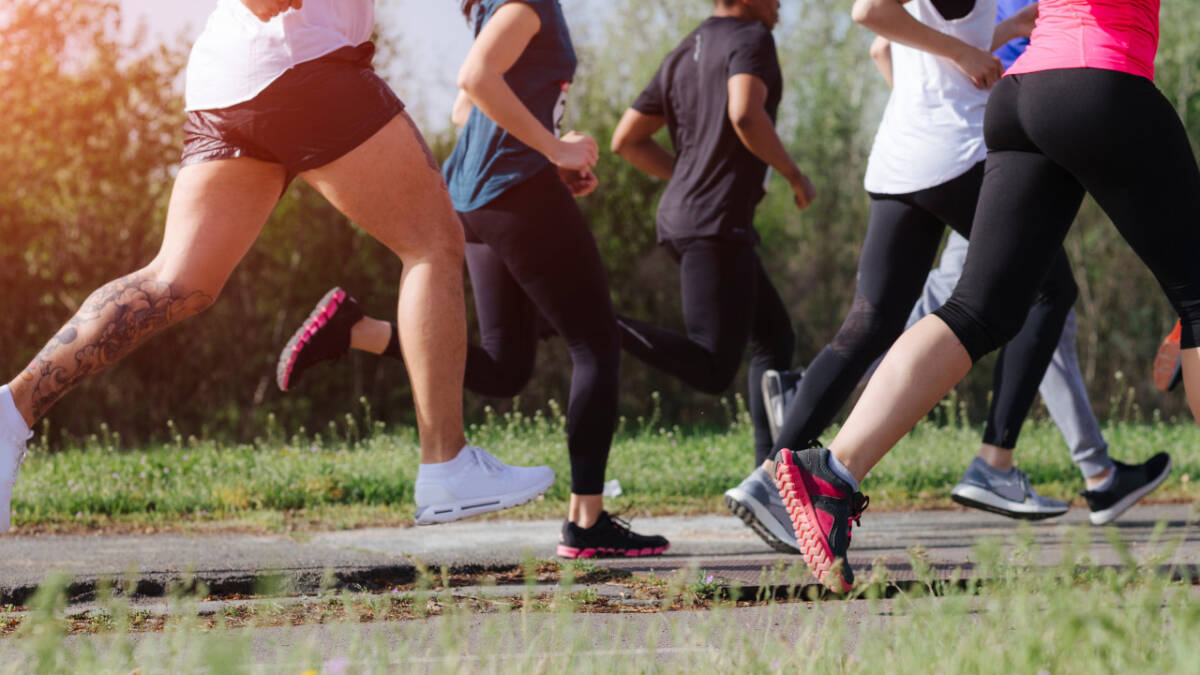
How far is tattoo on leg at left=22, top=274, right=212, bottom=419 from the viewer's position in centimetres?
336

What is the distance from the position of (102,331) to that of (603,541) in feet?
5.79

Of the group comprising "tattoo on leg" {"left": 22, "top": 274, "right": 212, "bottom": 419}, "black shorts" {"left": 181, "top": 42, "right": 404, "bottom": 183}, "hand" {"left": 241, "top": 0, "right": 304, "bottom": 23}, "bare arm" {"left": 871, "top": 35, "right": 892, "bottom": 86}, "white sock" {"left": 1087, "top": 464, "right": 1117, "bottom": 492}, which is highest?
"hand" {"left": 241, "top": 0, "right": 304, "bottom": 23}

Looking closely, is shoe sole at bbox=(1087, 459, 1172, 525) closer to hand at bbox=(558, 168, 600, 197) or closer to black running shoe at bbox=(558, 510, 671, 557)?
black running shoe at bbox=(558, 510, 671, 557)

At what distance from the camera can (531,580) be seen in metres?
2.23

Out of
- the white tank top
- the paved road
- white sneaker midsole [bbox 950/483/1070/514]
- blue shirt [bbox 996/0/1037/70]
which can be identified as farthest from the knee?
blue shirt [bbox 996/0/1037/70]

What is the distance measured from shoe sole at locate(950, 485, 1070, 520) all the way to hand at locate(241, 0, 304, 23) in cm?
297

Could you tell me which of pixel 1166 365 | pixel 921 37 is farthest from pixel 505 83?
pixel 1166 365

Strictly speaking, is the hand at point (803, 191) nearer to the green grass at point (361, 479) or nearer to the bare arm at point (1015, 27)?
the bare arm at point (1015, 27)

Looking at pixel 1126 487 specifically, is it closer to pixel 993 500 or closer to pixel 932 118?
pixel 993 500

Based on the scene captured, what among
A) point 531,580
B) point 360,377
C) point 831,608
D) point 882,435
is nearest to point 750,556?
point 831,608

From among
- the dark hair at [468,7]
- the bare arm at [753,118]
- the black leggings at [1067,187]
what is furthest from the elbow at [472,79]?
the black leggings at [1067,187]

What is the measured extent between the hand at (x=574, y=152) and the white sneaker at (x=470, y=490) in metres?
0.97

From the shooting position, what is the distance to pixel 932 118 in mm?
4203

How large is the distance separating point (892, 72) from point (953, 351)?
77.0 inches
